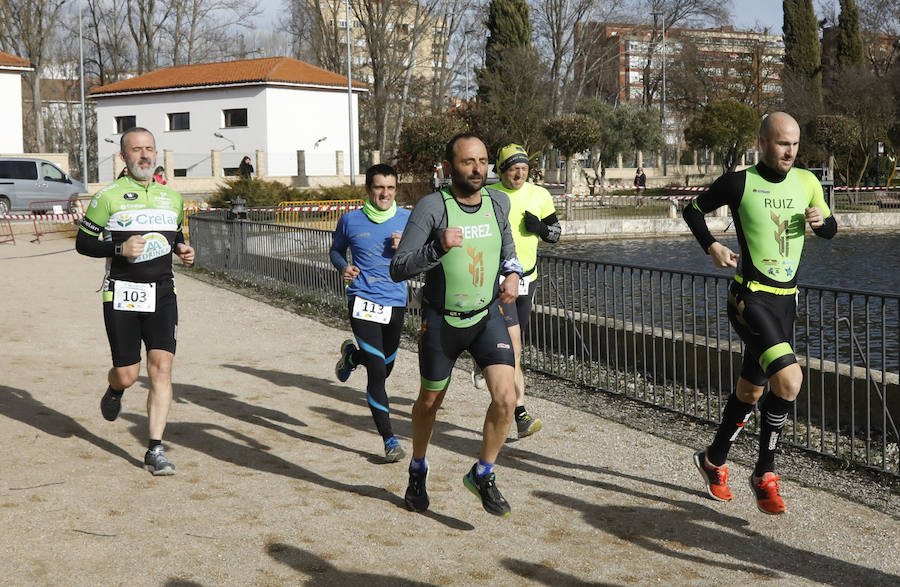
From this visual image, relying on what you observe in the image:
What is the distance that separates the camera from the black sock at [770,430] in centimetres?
541

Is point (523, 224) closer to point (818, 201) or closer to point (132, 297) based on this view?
point (818, 201)

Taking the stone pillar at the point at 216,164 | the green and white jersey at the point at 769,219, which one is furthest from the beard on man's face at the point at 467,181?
the stone pillar at the point at 216,164

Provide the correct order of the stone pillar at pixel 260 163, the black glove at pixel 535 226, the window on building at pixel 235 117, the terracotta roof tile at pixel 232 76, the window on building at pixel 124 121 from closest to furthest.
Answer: the black glove at pixel 535 226
the stone pillar at pixel 260 163
the terracotta roof tile at pixel 232 76
the window on building at pixel 235 117
the window on building at pixel 124 121

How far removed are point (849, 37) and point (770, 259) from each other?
63771 mm

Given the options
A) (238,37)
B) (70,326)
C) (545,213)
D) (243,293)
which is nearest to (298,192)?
(243,293)

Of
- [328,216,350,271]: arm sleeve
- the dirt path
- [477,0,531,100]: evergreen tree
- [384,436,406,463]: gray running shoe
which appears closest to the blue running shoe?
the dirt path

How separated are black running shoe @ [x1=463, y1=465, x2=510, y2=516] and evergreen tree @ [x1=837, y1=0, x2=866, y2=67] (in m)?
63.3

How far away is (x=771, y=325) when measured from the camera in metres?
5.29

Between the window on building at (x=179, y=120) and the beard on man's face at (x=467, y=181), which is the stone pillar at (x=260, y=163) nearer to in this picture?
the window on building at (x=179, y=120)

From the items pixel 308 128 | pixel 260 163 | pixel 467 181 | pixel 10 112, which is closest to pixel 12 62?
pixel 10 112

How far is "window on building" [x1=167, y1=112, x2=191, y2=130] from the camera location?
184 feet

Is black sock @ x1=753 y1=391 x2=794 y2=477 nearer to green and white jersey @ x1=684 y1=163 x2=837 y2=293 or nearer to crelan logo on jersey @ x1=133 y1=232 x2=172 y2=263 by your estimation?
green and white jersey @ x1=684 y1=163 x2=837 y2=293

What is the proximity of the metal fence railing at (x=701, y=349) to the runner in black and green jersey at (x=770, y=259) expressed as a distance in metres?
1.13

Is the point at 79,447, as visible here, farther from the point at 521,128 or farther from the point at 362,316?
the point at 521,128
